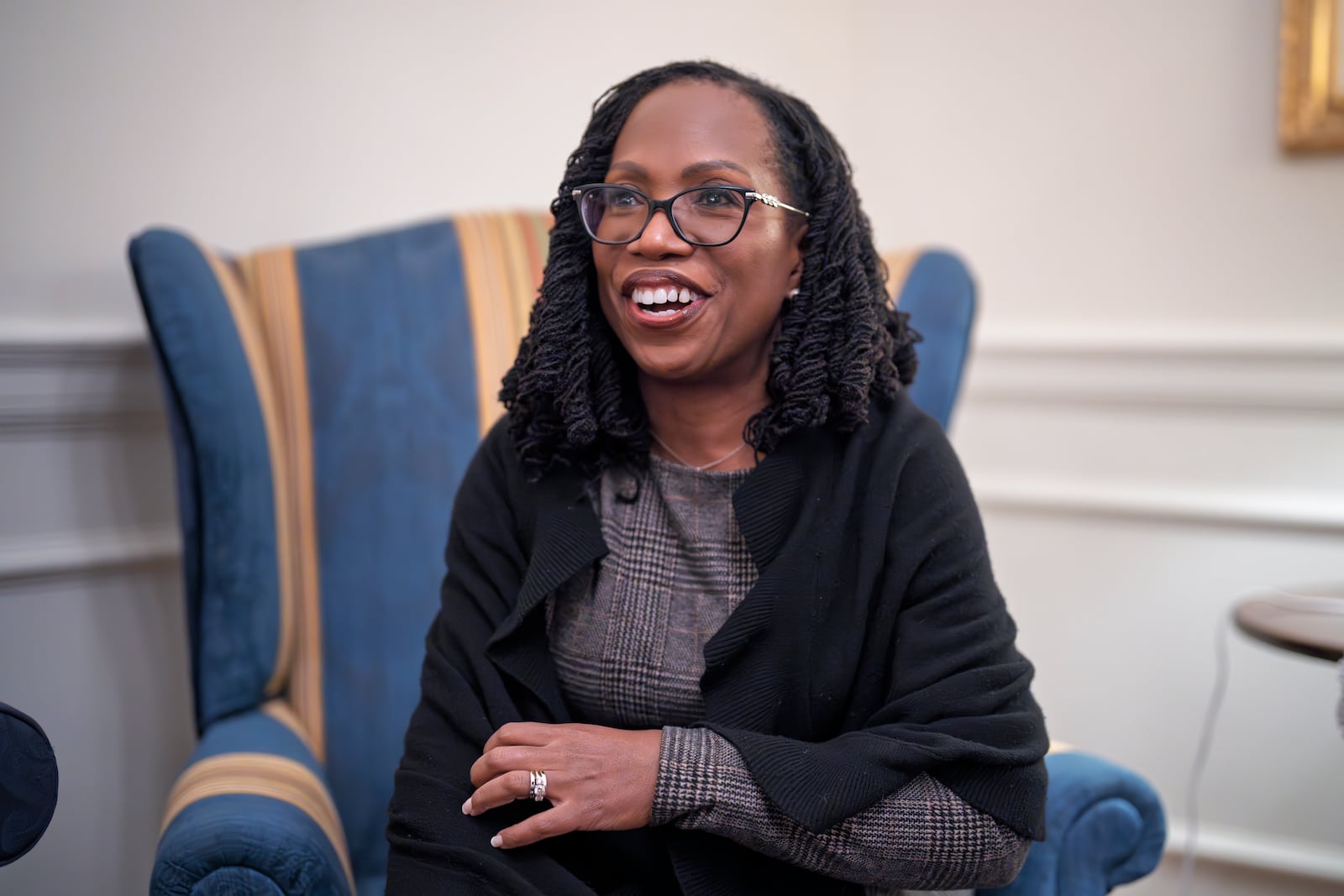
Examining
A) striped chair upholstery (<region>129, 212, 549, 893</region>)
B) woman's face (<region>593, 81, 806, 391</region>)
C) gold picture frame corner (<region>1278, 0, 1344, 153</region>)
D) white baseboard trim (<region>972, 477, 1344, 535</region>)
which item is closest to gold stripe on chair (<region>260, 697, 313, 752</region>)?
striped chair upholstery (<region>129, 212, 549, 893</region>)

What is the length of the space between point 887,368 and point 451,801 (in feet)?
2.08

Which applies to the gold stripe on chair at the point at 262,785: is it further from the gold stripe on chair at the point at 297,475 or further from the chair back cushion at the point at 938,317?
the chair back cushion at the point at 938,317

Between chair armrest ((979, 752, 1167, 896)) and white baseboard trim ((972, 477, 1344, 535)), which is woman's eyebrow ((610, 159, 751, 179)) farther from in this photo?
white baseboard trim ((972, 477, 1344, 535))

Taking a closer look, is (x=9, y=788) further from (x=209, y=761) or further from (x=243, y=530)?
(x=243, y=530)

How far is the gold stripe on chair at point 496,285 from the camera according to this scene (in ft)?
5.43

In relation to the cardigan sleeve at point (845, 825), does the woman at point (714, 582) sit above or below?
above

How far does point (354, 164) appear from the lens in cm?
189

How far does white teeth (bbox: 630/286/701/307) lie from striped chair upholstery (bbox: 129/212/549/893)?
0.55 metres

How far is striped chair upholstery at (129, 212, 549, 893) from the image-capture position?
145cm

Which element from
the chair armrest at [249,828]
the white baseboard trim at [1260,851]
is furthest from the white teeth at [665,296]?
the white baseboard trim at [1260,851]

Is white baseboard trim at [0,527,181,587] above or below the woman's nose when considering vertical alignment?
below

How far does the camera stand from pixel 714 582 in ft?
3.90

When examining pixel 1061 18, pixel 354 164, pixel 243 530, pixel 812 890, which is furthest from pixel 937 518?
pixel 1061 18

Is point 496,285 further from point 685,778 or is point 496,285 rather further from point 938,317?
point 685,778
